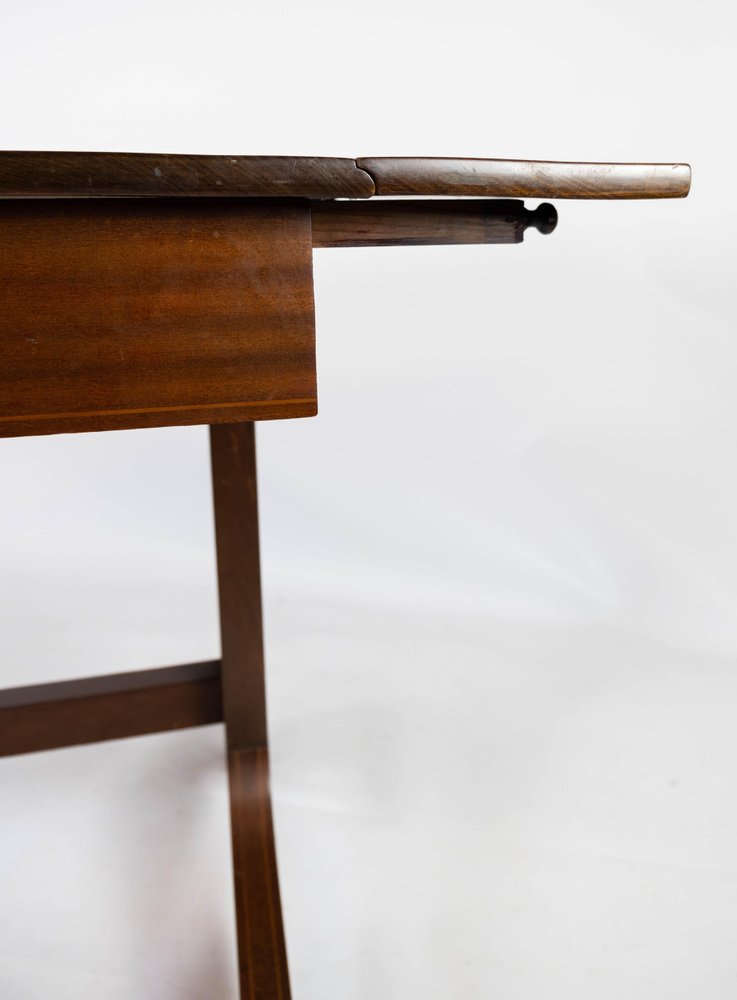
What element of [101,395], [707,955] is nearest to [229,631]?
[707,955]

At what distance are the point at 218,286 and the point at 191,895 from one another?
926 mm

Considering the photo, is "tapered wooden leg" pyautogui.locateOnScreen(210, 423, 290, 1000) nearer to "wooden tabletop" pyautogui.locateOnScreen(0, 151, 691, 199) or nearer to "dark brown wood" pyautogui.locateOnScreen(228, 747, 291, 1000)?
"dark brown wood" pyautogui.locateOnScreen(228, 747, 291, 1000)

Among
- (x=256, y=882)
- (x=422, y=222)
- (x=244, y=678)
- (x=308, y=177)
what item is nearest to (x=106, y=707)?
(x=244, y=678)

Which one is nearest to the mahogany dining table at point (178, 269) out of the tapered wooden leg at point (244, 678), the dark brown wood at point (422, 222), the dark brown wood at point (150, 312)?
the dark brown wood at point (150, 312)

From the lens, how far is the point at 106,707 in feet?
5.10

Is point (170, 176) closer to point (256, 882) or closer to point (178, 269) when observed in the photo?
point (178, 269)

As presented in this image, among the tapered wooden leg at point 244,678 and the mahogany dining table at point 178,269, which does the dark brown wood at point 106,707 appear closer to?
the tapered wooden leg at point 244,678

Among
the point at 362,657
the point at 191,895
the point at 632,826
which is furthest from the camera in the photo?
the point at 362,657

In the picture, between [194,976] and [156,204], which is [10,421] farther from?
[194,976]

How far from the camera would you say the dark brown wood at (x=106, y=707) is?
5.04ft

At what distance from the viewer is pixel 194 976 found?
128 cm

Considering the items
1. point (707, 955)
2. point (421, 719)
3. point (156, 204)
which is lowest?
point (707, 955)

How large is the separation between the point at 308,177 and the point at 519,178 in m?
0.16

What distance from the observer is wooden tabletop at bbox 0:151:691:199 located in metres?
0.67
